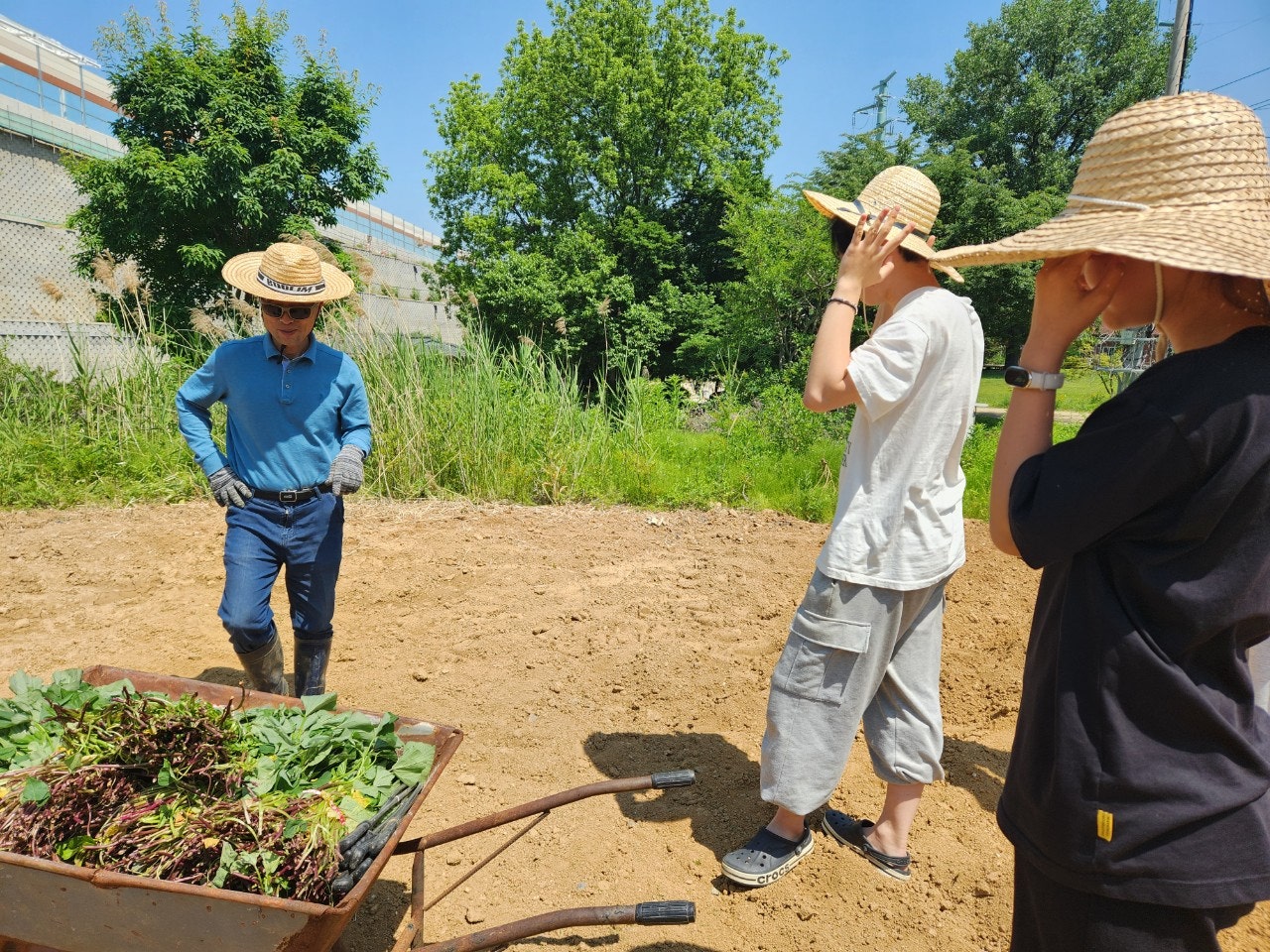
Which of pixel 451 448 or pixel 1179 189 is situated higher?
pixel 1179 189

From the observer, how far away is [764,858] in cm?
246

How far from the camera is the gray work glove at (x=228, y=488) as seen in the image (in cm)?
305

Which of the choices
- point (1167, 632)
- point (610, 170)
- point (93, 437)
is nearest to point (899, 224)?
point (1167, 632)

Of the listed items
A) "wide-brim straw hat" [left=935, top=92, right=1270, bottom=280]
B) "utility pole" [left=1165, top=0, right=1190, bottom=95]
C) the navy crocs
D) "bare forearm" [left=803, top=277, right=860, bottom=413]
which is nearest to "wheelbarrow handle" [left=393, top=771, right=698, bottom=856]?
the navy crocs

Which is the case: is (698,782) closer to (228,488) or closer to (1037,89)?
(228,488)

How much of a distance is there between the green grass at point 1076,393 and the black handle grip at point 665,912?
11.1 metres

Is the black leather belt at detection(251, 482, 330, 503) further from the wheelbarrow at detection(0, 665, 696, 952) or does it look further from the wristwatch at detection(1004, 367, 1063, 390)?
the wristwatch at detection(1004, 367, 1063, 390)

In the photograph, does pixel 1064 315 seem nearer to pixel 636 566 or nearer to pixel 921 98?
pixel 636 566

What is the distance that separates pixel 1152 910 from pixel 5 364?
9.64m

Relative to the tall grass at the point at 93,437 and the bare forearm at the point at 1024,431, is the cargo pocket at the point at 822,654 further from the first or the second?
the tall grass at the point at 93,437

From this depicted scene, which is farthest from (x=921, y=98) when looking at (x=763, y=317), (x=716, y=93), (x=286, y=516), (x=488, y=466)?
(x=286, y=516)

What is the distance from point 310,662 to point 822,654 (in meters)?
2.29

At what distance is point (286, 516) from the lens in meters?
3.16

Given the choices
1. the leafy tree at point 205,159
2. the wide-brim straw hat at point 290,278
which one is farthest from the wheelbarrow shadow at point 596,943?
the leafy tree at point 205,159
